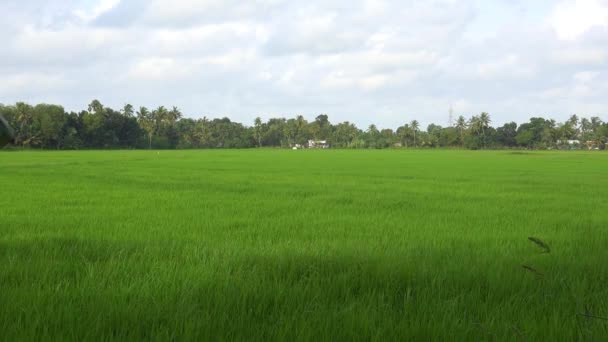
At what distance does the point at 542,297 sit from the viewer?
9.48 feet

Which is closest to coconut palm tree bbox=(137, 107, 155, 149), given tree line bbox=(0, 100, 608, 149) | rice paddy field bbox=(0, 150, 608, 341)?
tree line bbox=(0, 100, 608, 149)

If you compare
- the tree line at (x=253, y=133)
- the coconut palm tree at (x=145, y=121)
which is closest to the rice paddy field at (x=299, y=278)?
the tree line at (x=253, y=133)

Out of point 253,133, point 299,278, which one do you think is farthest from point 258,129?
point 299,278

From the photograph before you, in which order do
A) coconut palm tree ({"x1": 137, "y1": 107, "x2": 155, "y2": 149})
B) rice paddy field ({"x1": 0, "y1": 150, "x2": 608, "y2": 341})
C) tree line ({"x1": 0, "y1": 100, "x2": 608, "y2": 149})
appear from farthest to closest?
coconut palm tree ({"x1": 137, "y1": 107, "x2": 155, "y2": 149}) < tree line ({"x1": 0, "y1": 100, "x2": 608, "y2": 149}) < rice paddy field ({"x1": 0, "y1": 150, "x2": 608, "y2": 341})

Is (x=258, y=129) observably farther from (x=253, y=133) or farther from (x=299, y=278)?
(x=299, y=278)

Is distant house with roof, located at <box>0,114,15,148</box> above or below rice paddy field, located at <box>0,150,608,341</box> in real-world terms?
above

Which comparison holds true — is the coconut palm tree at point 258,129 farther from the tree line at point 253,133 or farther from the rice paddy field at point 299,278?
the rice paddy field at point 299,278

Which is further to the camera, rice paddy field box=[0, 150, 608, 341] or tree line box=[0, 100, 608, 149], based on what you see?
tree line box=[0, 100, 608, 149]

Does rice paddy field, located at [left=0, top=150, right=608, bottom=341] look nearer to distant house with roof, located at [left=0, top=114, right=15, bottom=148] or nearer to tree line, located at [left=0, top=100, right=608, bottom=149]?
distant house with roof, located at [left=0, top=114, right=15, bottom=148]

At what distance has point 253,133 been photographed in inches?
4503

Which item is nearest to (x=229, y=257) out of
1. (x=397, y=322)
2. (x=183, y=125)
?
(x=397, y=322)

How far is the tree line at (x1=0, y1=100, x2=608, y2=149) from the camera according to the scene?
6906 centimetres

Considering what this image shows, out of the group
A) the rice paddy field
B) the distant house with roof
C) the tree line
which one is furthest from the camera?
the tree line

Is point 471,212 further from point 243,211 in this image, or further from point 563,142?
point 563,142
